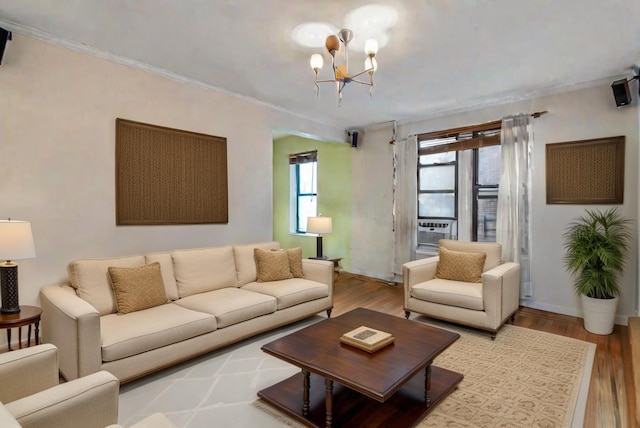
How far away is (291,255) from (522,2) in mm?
3101

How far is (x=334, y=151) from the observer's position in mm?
6559

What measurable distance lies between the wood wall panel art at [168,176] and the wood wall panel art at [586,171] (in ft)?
13.1

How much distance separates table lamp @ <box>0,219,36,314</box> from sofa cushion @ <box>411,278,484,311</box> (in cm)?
351

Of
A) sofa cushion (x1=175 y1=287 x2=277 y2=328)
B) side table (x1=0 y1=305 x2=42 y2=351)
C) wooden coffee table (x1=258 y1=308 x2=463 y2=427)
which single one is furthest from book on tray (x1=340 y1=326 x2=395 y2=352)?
side table (x1=0 y1=305 x2=42 y2=351)

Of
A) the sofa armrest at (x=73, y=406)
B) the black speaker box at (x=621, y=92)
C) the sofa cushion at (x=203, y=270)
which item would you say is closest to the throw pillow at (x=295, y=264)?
the sofa cushion at (x=203, y=270)

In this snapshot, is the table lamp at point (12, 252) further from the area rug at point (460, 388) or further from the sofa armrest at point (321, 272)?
the sofa armrest at point (321, 272)

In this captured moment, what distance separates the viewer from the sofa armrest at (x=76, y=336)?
6.96ft

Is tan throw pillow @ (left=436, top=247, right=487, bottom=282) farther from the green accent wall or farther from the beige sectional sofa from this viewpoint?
the green accent wall

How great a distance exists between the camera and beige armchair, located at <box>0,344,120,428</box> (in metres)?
1.21

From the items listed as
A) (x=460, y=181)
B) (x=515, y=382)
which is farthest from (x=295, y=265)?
(x=460, y=181)

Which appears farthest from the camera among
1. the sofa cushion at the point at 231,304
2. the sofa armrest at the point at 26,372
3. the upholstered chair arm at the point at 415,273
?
the upholstered chair arm at the point at 415,273

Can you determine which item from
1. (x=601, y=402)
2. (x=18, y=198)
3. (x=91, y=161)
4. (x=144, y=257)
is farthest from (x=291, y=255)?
(x=601, y=402)

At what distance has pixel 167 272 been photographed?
325 cm

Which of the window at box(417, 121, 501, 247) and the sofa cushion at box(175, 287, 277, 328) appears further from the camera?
the window at box(417, 121, 501, 247)
